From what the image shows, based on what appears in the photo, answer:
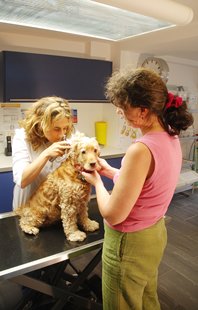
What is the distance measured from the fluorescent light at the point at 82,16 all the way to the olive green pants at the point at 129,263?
114 centimetres

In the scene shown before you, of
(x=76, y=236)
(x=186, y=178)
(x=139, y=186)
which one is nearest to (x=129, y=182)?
(x=139, y=186)

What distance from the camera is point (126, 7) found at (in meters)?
1.36

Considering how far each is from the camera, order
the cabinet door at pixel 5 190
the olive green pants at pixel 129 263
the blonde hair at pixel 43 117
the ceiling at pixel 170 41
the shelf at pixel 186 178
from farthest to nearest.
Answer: the shelf at pixel 186 178 < the cabinet door at pixel 5 190 < the ceiling at pixel 170 41 < the blonde hair at pixel 43 117 < the olive green pants at pixel 129 263

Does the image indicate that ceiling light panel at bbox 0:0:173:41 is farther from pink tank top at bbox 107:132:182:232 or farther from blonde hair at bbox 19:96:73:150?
pink tank top at bbox 107:132:182:232

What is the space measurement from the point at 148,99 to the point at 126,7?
719 millimetres

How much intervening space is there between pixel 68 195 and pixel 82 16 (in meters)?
1.22

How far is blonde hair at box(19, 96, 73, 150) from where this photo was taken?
1302 mm

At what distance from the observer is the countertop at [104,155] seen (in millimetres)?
2525

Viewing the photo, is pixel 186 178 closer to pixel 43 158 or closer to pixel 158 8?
pixel 158 8

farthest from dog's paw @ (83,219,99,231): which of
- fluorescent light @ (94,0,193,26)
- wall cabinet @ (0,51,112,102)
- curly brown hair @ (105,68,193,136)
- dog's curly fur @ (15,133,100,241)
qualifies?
wall cabinet @ (0,51,112,102)

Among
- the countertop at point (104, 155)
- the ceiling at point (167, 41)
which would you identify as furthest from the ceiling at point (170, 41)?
the countertop at point (104, 155)

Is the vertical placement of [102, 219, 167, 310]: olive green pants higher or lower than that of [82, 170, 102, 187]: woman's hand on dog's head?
lower

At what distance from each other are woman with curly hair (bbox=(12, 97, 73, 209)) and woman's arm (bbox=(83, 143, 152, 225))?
386 millimetres

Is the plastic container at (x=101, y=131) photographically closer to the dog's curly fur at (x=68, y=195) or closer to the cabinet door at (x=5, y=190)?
the cabinet door at (x=5, y=190)
